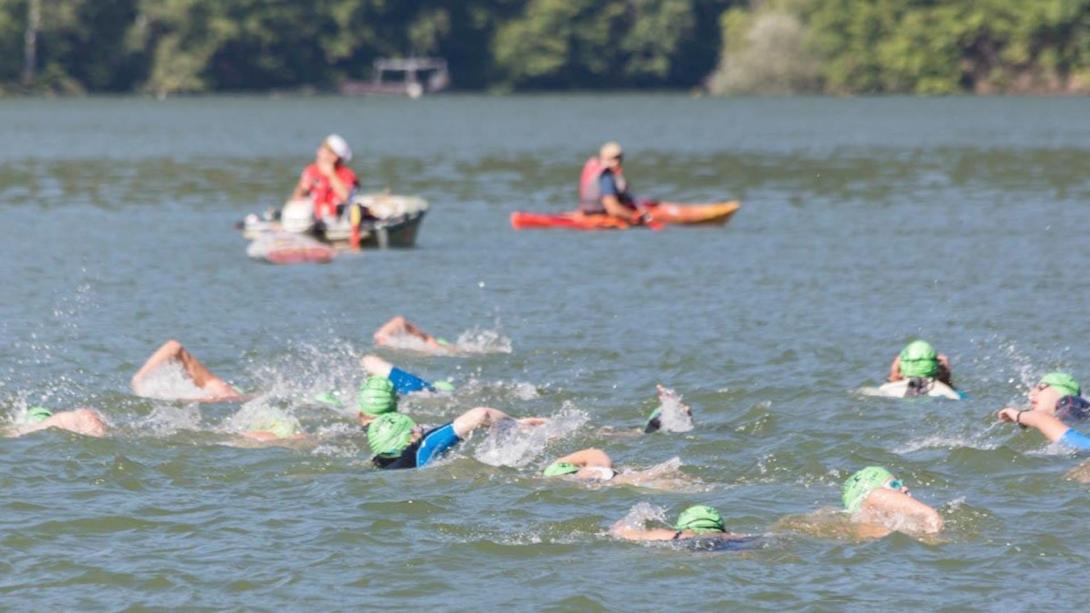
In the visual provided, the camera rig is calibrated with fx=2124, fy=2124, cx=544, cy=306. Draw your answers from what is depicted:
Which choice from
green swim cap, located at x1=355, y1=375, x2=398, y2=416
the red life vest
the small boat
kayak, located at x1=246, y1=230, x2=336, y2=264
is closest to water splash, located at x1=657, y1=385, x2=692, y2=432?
green swim cap, located at x1=355, y1=375, x2=398, y2=416

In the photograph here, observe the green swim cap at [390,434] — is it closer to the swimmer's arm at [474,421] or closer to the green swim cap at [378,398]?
the swimmer's arm at [474,421]

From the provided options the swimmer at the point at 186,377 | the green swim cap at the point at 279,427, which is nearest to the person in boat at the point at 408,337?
the swimmer at the point at 186,377

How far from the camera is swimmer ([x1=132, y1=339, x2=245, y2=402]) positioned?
20641 mm

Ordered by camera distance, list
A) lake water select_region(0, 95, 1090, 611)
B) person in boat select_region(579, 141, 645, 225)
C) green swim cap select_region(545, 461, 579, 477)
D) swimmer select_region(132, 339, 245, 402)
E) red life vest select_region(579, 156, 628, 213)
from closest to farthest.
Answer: lake water select_region(0, 95, 1090, 611)
green swim cap select_region(545, 461, 579, 477)
swimmer select_region(132, 339, 245, 402)
person in boat select_region(579, 141, 645, 225)
red life vest select_region(579, 156, 628, 213)

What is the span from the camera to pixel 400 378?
20391 mm

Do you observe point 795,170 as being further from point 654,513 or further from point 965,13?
point 965,13

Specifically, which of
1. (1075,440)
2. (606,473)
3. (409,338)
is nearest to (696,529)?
(606,473)

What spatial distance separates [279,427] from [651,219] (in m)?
19.6

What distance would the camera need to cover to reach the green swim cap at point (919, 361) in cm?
2017

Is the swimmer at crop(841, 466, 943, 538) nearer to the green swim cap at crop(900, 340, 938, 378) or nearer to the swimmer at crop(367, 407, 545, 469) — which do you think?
the swimmer at crop(367, 407, 545, 469)

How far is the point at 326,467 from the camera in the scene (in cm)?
1775

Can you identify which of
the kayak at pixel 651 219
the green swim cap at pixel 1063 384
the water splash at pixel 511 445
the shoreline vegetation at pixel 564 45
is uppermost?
the green swim cap at pixel 1063 384

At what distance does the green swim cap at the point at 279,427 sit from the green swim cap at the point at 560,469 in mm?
2718

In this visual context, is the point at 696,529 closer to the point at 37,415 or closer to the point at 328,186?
the point at 37,415
